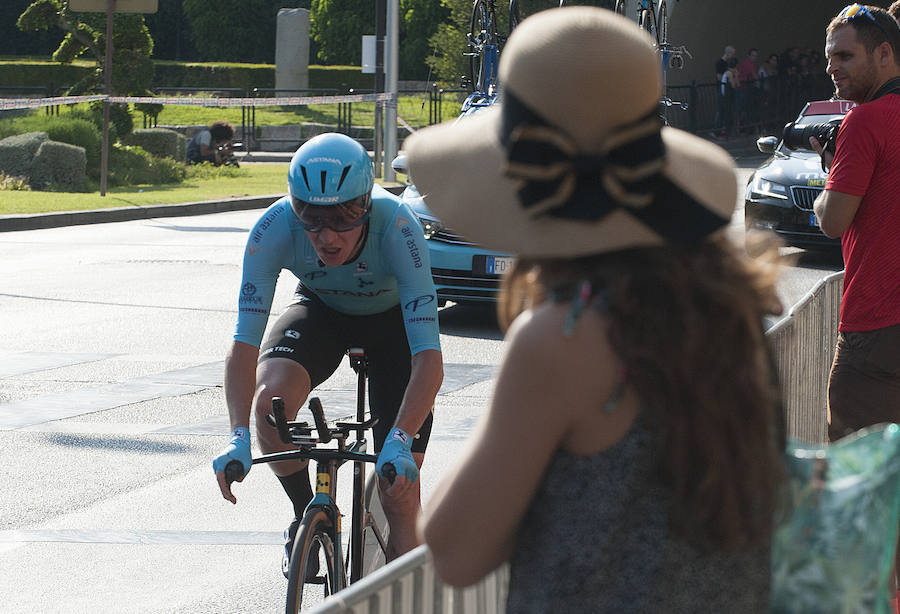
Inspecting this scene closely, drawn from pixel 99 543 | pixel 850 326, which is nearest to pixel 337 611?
pixel 850 326

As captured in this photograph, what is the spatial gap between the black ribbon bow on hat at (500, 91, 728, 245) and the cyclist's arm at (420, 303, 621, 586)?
145 millimetres

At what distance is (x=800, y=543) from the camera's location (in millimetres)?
1974

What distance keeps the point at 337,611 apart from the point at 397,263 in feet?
7.02

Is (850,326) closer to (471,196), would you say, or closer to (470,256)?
(471,196)

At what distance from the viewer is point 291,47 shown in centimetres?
4372

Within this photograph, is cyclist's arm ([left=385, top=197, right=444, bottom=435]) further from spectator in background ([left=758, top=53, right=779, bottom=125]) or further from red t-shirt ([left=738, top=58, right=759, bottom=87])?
spectator in background ([left=758, top=53, right=779, bottom=125])

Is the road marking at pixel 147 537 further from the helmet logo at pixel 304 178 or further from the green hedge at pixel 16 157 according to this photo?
A: the green hedge at pixel 16 157

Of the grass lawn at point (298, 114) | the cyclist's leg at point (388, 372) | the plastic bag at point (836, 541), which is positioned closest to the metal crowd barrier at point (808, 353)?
the cyclist's leg at point (388, 372)

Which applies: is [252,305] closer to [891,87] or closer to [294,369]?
[294,369]

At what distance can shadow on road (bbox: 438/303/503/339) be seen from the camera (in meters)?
11.2

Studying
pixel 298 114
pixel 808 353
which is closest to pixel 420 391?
pixel 808 353

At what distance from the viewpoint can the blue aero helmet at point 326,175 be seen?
13.4ft

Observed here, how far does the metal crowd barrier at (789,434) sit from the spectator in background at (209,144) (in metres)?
23.2

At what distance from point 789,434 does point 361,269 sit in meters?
1.62
